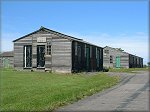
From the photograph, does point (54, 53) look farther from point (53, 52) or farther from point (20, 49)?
point (20, 49)

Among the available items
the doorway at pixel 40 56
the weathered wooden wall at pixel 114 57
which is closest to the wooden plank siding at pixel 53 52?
the doorway at pixel 40 56

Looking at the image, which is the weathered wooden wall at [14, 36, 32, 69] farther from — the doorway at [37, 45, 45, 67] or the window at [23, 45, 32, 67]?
the doorway at [37, 45, 45, 67]

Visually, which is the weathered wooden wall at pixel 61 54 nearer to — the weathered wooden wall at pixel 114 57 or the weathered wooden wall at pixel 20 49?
the weathered wooden wall at pixel 20 49

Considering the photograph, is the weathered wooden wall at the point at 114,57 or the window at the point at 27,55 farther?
the weathered wooden wall at the point at 114,57

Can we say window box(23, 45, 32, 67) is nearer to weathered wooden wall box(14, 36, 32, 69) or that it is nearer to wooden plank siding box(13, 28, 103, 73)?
wooden plank siding box(13, 28, 103, 73)

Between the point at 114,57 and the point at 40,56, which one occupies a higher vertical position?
the point at 114,57

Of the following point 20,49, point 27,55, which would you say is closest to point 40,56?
point 27,55

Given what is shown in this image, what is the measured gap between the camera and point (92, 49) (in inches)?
2045

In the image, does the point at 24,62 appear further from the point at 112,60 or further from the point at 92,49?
the point at 112,60

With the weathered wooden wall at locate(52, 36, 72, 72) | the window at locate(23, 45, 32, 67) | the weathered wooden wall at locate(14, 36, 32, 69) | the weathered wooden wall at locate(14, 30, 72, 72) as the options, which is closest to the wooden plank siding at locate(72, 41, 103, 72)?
the weathered wooden wall at locate(52, 36, 72, 72)

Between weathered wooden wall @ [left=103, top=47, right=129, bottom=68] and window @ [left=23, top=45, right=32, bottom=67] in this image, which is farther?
weathered wooden wall @ [left=103, top=47, right=129, bottom=68]

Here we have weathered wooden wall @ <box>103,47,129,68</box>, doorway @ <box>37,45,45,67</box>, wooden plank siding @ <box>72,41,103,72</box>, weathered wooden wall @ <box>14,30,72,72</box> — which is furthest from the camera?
weathered wooden wall @ <box>103,47,129,68</box>

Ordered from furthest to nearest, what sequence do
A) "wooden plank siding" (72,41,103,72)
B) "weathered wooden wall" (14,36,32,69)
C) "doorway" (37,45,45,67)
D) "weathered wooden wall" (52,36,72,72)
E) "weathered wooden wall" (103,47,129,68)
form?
"weathered wooden wall" (103,47,129,68), "weathered wooden wall" (14,36,32,69), "doorway" (37,45,45,67), "wooden plank siding" (72,41,103,72), "weathered wooden wall" (52,36,72,72)

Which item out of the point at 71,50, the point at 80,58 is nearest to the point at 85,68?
the point at 80,58
